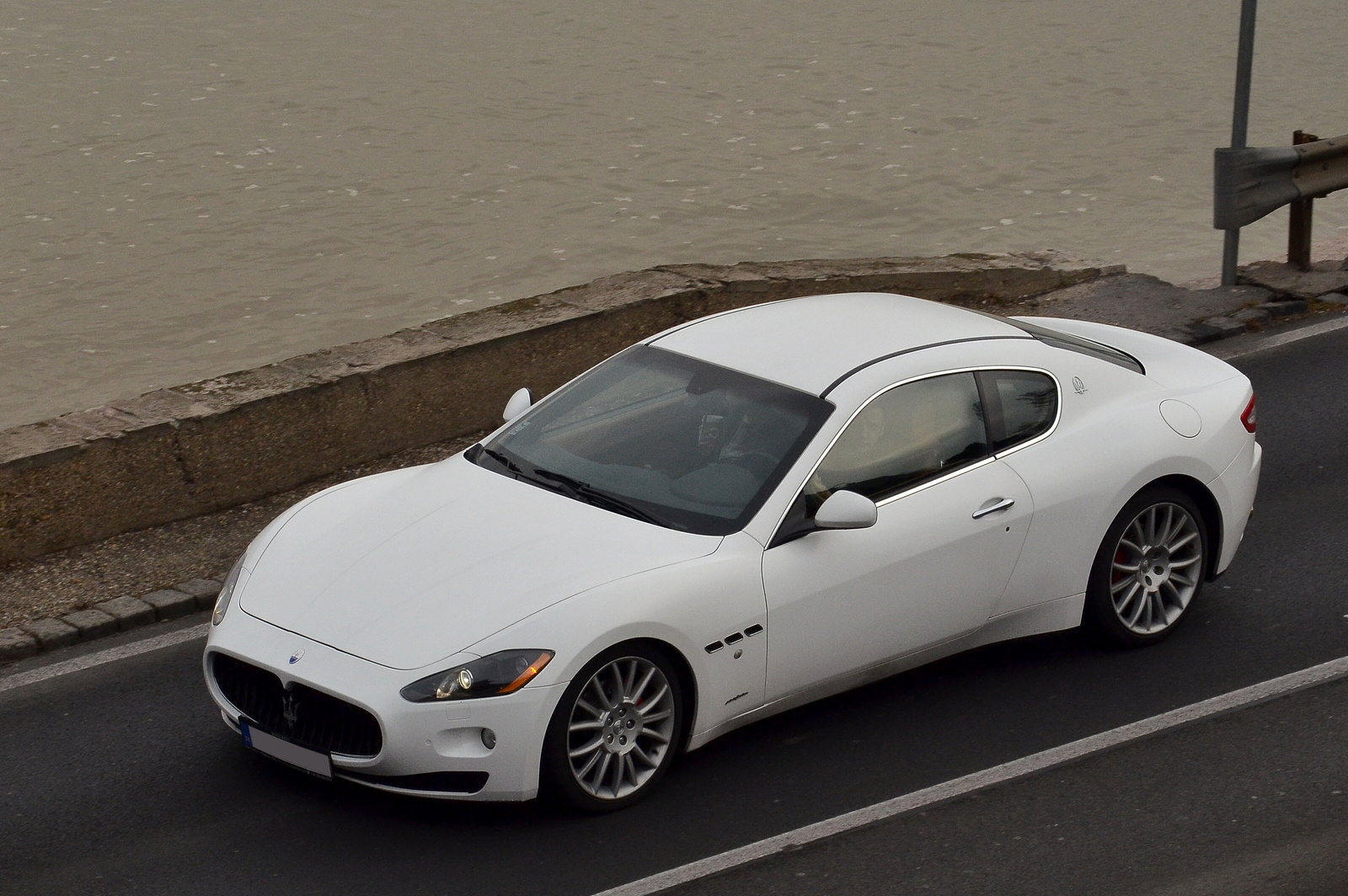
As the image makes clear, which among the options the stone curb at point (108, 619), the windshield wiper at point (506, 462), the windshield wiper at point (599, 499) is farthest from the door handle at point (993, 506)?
the stone curb at point (108, 619)

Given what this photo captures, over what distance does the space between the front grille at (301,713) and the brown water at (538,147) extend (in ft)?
34.4

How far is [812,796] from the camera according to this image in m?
5.93

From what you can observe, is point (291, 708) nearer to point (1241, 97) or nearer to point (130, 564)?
point (130, 564)

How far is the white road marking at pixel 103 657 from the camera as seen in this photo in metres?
7.06

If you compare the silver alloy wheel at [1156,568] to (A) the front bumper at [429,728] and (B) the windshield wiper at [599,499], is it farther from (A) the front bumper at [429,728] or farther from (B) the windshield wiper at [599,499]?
(A) the front bumper at [429,728]

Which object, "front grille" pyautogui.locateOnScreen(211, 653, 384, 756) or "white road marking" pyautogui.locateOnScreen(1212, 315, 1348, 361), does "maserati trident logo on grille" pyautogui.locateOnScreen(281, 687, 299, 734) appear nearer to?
"front grille" pyautogui.locateOnScreen(211, 653, 384, 756)

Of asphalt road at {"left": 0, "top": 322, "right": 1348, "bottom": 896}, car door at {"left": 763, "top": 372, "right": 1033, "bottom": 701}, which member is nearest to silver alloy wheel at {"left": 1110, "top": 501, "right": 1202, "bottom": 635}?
asphalt road at {"left": 0, "top": 322, "right": 1348, "bottom": 896}

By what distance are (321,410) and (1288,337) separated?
6703 mm

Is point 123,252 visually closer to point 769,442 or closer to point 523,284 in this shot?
point 523,284

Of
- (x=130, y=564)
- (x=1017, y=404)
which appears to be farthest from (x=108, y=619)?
(x=1017, y=404)

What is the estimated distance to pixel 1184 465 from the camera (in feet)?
22.9

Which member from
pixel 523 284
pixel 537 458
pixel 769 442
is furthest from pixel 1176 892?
pixel 523 284

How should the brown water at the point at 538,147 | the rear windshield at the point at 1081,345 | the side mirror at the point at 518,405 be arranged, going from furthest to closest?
the brown water at the point at 538,147 < the rear windshield at the point at 1081,345 < the side mirror at the point at 518,405

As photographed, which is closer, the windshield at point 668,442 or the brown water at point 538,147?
the windshield at point 668,442
